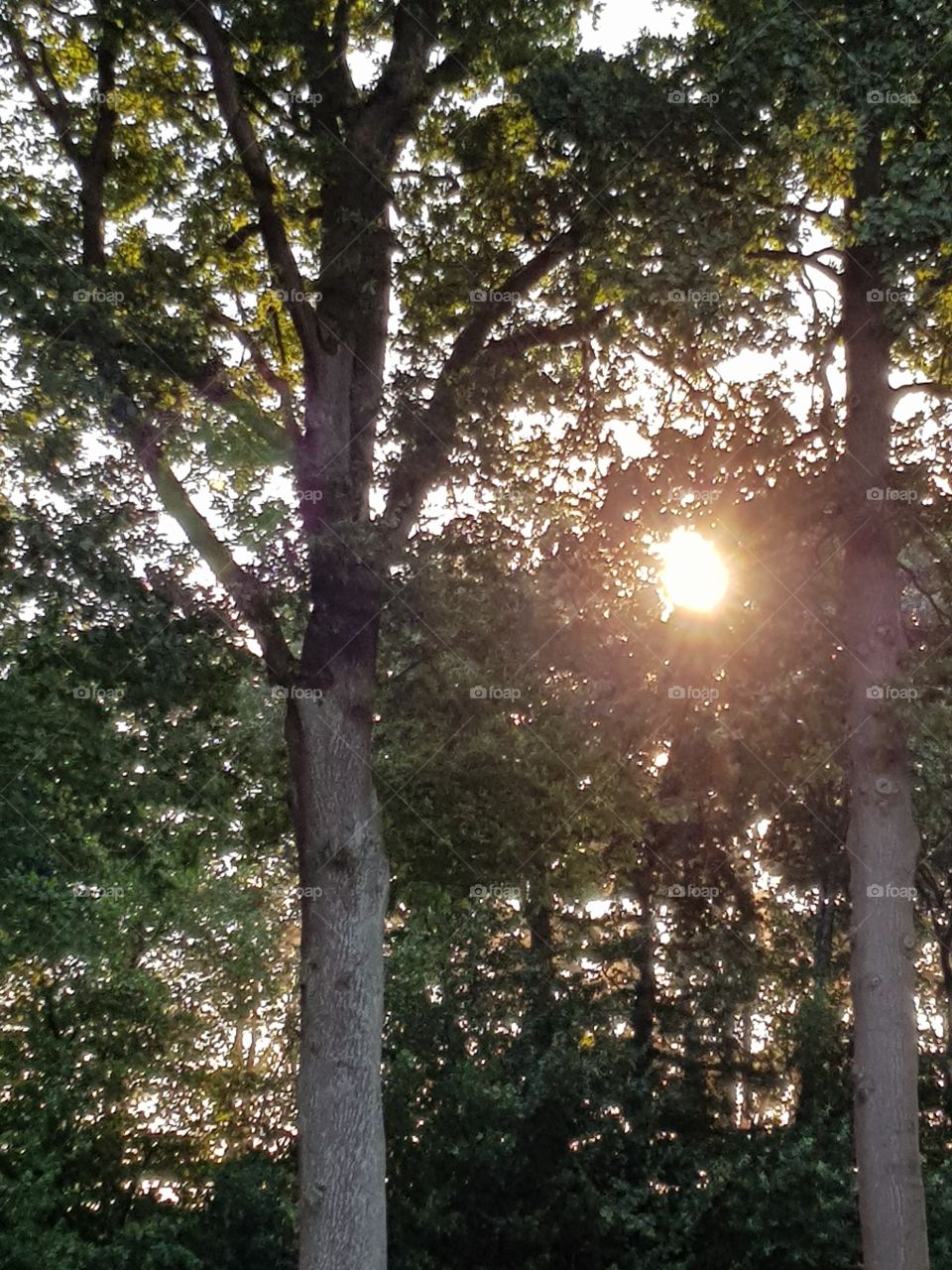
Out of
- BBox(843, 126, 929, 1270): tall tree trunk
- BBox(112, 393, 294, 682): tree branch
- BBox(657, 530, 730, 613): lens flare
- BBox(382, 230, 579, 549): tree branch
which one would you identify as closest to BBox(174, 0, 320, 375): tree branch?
BBox(382, 230, 579, 549): tree branch

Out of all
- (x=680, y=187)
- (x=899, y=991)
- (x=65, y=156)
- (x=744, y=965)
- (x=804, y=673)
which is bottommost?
(x=899, y=991)

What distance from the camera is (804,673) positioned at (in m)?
9.94

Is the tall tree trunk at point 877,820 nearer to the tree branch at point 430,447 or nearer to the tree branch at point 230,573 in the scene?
the tree branch at point 430,447

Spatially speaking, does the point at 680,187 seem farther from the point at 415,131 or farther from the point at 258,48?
the point at 258,48

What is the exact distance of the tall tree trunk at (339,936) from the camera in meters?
8.24

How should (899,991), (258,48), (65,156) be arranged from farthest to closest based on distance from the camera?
(258,48) → (65,156) → (899,991)

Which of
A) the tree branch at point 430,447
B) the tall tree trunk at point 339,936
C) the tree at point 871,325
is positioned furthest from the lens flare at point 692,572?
the tall tree trunk at point 339,936

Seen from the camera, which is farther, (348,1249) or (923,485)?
(923,485)

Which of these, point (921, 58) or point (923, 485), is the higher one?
point (921, 58)

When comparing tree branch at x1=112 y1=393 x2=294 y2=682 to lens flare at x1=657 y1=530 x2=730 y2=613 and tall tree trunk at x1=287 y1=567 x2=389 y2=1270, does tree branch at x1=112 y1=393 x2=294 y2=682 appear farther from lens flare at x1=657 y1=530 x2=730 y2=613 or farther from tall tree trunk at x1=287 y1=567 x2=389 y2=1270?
lens flare at x1=657 y1=530 x2=730 y2=613

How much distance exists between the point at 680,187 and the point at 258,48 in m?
4.33

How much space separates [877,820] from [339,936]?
4.12 meters

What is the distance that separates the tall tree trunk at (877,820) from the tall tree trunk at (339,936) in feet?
11.6

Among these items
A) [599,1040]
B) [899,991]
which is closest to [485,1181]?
[599,1040]
